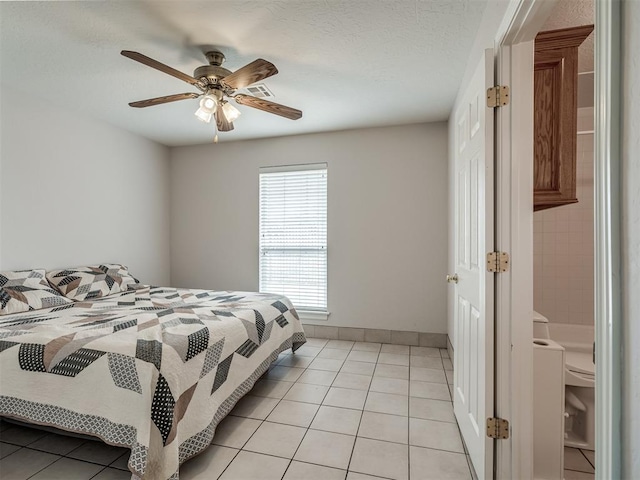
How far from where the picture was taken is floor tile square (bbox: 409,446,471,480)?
156cm

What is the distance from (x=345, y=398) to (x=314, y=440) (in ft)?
1.79

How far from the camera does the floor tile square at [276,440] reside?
174cm

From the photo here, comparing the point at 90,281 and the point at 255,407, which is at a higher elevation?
the point at 90,281

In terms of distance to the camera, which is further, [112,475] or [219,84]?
[219,84]

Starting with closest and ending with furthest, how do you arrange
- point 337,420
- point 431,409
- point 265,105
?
1. point 337,420
2. point 431,409
3. point 265,105

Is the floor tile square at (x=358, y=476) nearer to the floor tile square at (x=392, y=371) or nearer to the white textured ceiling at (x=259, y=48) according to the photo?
the floor tile square at (x=392, y=371)

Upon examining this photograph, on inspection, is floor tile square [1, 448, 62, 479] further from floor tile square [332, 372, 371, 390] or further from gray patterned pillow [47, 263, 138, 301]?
floor tile square [332, 372, 371, 390]

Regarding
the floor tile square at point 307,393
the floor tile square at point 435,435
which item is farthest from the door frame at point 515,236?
the floor tile square at point 307,393

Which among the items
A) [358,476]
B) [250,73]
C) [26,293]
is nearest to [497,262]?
[358,476]

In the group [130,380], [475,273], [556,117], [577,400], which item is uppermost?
[556,117]

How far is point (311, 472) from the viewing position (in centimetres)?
159

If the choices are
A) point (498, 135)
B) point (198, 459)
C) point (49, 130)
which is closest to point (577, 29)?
point (498, 135)

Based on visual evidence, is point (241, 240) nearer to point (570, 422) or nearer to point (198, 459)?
A: point (198, 459)

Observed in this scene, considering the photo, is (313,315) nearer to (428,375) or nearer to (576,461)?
(428,375)
